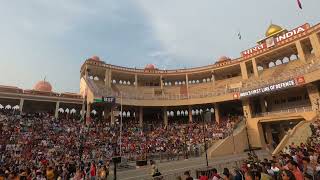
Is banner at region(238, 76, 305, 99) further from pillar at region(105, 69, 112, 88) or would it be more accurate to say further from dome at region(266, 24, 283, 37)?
pillar at region(105, 69, 112, 88)

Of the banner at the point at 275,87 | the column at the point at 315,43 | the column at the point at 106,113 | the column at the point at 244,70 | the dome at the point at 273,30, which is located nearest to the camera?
the banner at the point at 275,87

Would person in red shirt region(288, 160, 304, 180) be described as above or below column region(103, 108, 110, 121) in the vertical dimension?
below

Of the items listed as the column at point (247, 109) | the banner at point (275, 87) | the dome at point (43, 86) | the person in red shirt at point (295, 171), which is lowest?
the person in red shirt at point (295, 171)

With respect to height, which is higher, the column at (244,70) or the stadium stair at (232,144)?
the column at (244,70)

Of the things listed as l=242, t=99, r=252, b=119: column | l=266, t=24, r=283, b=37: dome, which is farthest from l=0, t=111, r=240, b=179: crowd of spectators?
l=266, t=24, r=283, b=37: dome

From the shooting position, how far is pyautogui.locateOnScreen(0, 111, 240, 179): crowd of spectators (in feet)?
74.3

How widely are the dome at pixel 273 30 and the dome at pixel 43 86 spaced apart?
42283mm

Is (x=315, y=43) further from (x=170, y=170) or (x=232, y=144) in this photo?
(x=170, y=170)

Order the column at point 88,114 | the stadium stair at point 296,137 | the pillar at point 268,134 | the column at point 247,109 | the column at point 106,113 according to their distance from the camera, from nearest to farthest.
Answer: the stadium stair at point 296,137
the column at point 88,114
the pillar at point 268,134
the column at point 247,109
the column at point 106,113

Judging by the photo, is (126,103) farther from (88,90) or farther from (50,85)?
(50,85)

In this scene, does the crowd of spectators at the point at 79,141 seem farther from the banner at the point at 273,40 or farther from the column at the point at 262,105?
the banner at the point at 273,40

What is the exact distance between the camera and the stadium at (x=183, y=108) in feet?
91.9

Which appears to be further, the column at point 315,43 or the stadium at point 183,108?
the column at point 315,43

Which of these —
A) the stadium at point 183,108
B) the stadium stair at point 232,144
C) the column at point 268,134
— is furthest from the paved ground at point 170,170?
the column at point 268,134
